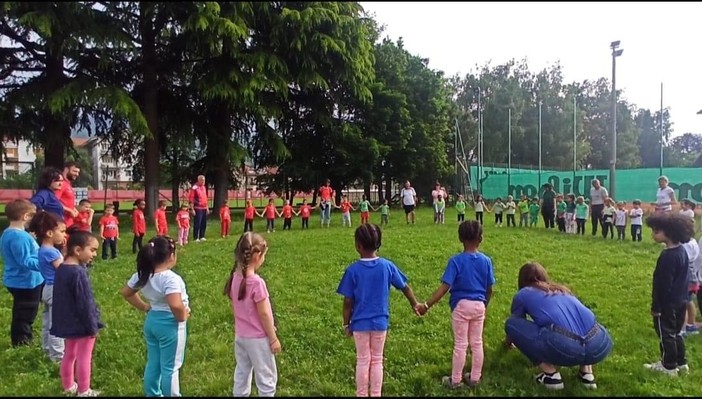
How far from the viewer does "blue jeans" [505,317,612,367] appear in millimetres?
4547

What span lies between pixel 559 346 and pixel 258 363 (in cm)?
250

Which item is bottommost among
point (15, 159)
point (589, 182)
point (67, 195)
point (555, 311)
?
point (555, 311)

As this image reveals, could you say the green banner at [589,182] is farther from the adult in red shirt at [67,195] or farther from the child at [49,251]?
→ the child at [49,251]

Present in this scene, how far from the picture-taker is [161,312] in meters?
4.21

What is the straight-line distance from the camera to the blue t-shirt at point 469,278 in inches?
186

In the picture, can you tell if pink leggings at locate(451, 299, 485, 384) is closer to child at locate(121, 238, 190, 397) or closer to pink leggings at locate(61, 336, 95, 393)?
child at locate(121, 238, 190, 397)

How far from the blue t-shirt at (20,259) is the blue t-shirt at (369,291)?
130 inches

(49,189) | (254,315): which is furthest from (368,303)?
(49,189)

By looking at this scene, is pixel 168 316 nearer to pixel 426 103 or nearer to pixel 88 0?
pixel 88 0

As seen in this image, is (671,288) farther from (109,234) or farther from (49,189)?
(109,234)

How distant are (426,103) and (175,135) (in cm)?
1900

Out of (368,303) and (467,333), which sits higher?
(368,303)

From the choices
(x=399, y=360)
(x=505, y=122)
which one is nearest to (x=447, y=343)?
(x=399, y=360)

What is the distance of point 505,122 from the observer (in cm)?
5106
